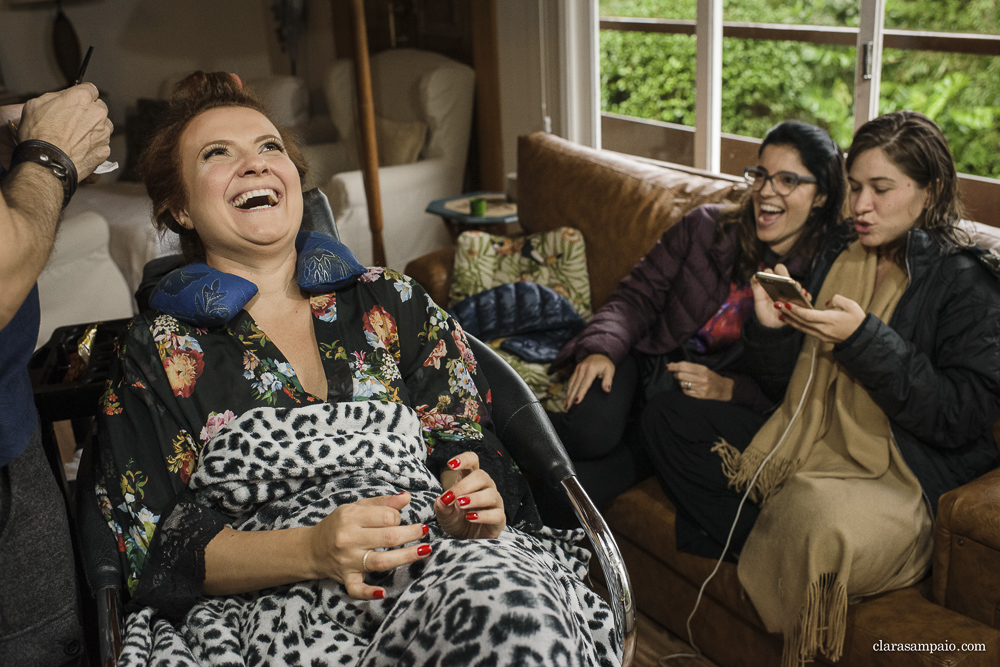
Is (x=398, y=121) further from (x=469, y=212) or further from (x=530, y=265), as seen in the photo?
(x=530, y=265)

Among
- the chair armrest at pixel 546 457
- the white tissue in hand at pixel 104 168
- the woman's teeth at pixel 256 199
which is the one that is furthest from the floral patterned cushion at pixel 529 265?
the white tissue in hand at pixel 104 168

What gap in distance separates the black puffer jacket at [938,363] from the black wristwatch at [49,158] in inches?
50.0

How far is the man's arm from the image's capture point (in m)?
0.92

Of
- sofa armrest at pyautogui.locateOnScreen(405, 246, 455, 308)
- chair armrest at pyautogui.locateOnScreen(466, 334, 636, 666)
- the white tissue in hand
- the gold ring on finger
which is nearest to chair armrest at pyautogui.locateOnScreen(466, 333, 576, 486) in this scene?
chair armrest at pyautogui.locateOnScreen(466, 334, 636, 666)

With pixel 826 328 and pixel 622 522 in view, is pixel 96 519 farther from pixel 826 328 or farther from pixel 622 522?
pixel 826 328

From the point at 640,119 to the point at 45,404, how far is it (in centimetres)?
268

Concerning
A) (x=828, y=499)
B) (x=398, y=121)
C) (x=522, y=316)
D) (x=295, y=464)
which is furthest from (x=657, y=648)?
(x=398, y=121)

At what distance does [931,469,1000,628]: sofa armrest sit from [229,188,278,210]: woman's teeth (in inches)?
47.6

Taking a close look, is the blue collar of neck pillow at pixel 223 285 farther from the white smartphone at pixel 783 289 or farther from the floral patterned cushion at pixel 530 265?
the floral patterned cushion at pixel 530 265

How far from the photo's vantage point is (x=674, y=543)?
69.8 inches

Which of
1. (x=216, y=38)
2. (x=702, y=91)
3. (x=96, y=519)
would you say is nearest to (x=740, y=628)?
(x=96, y=519)

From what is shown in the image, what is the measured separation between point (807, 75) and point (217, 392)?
7.80ft

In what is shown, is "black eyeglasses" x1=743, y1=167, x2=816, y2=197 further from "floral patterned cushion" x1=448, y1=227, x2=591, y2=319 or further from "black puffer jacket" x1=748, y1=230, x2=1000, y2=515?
"floral patterned cushion" x1=448, y1=227, x2=591, y2=319

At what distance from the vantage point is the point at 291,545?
1.08m
